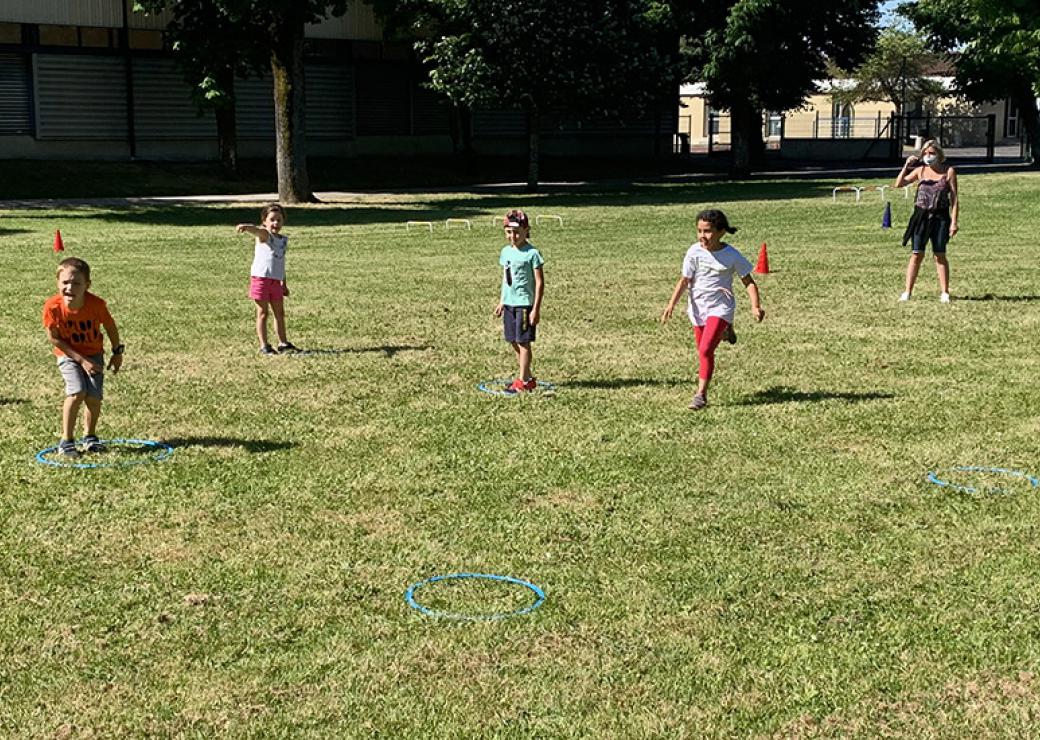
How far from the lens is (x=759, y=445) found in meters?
9.98

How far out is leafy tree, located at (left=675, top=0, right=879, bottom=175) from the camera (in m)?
48.0

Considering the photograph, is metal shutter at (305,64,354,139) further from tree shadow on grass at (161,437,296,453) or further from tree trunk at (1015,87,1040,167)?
tree shadow on grass at (161,437,296,453)

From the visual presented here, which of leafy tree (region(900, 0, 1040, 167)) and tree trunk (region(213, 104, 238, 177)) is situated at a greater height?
leafy tree (region(900, 0, 1040, 167))

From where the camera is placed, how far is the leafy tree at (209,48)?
3909cm

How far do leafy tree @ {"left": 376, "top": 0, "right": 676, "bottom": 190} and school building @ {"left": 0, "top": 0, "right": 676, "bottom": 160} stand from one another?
3.17m

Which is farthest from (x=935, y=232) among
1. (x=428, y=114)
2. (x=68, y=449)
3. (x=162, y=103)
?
(x=428, y=114)

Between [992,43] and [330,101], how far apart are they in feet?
77.7

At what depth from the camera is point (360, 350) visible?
1416 cm

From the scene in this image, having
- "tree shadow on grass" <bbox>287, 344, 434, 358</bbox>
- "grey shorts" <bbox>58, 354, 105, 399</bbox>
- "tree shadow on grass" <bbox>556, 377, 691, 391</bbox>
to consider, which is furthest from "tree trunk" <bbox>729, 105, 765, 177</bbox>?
"grey shorts" <bbox>58, 354, 105, 399</bbox>

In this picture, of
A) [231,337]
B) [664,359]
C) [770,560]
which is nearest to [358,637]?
[770,560]

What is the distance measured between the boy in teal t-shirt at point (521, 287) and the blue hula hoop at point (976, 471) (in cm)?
371

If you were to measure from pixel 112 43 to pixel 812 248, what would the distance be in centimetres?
3045

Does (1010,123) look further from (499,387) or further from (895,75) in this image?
(499,387)

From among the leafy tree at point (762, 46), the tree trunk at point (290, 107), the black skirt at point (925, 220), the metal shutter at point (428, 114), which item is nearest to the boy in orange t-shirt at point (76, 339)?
the black skirt at point (925, 220)
